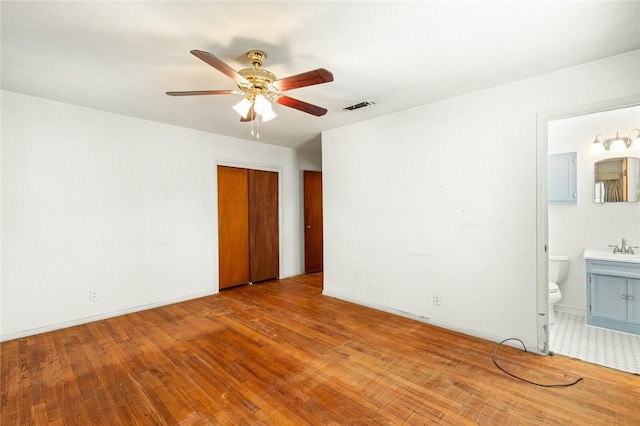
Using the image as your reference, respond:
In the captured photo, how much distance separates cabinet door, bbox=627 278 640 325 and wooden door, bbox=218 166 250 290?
194 inches

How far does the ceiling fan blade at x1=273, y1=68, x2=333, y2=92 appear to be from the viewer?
1753mm

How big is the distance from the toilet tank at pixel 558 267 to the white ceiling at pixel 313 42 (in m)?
2.30

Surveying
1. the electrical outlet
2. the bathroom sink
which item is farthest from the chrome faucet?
the electrical outlet

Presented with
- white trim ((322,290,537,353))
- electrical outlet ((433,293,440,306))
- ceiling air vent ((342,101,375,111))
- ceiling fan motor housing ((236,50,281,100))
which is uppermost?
ceiling air vent ((342,101,375,111))

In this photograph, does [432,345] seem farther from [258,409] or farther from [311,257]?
[311,257]

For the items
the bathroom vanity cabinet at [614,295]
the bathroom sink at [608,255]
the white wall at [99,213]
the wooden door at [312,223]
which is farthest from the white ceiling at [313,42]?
the wooden door at [312,223]

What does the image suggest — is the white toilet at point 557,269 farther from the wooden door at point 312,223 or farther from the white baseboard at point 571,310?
the wooden door at point 312,223

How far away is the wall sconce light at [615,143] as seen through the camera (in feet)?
10.4

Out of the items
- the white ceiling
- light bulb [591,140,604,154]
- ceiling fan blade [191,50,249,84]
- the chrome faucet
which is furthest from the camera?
light bulb [591,140,604,154]

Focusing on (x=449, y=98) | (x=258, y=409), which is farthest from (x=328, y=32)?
(x=258, y=409)

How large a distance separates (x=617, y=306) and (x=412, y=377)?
2.55 meters

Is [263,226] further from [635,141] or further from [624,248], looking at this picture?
[635,141]

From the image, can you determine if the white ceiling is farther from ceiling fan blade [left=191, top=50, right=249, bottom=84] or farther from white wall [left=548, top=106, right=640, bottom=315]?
white wall [left=548, top=106, right=640, bottom=315]

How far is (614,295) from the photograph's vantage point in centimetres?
299
